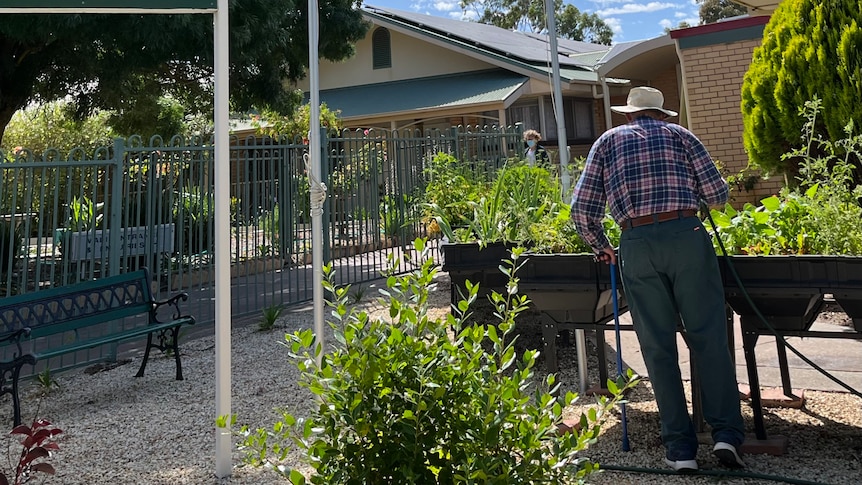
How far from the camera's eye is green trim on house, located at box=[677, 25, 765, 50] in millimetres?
10211

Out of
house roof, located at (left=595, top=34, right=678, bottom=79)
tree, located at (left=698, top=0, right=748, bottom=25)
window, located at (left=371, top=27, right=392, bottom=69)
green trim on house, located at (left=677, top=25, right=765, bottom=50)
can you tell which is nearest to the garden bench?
green trim on house, located at (left=677, top=25, right=765, bottom=50)

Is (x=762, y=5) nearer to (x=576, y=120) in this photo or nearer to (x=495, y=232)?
(x=495, y=232)

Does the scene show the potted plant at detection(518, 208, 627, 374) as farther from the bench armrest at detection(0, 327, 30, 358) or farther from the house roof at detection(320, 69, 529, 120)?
the house roof at detection(320, 69, 529, 120)

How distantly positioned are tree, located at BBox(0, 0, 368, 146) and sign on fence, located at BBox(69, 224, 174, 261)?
2.52 meters

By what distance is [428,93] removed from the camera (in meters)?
19.5

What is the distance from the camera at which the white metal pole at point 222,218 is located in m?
3.68

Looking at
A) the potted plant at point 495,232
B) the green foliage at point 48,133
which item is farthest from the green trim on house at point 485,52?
the potted plant at point 495,232

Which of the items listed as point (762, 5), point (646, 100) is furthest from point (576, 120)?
point (646, 100)

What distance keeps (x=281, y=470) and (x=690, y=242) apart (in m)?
2.17

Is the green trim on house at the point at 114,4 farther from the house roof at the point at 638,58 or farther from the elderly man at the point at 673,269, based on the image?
the house roof at the point at 638,58

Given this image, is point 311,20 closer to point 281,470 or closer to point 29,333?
point 281,470

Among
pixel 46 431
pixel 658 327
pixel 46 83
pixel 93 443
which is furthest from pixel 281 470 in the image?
pixel 46 83

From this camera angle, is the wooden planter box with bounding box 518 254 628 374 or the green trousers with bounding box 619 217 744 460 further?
the wooden planter box with bounding box 518 254 628 374

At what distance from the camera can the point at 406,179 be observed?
34.1 ft
